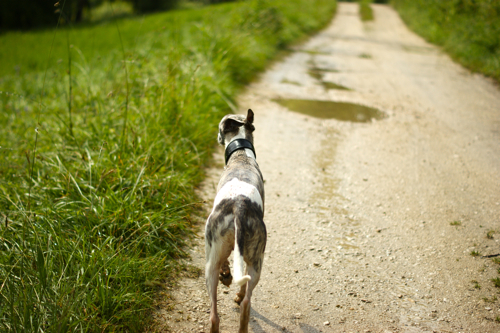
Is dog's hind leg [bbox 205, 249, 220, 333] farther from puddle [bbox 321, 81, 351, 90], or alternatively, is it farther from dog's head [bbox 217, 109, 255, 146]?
puddle [bbox 321, 81, 351, 90]

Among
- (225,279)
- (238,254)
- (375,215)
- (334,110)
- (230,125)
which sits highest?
(230,125)

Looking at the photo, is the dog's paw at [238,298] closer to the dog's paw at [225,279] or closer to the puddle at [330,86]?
the dog's paw at [225,279]

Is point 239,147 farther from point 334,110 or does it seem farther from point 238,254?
point 334,110

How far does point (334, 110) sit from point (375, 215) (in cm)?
319

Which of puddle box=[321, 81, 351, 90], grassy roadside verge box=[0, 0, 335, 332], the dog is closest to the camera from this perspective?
the dog

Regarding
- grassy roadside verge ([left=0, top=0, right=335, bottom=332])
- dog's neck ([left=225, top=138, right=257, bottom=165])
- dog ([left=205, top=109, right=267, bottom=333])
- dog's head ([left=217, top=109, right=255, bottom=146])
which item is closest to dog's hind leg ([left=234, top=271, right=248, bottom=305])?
dog ([left=205, top=109, right=267, bottom=333])

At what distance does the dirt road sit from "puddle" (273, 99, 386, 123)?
137 millimetres

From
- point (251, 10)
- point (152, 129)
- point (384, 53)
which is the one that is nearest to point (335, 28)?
point (384, 53)

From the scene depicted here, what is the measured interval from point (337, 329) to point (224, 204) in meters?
1.21

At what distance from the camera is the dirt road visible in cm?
275

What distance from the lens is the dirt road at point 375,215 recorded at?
275 cm

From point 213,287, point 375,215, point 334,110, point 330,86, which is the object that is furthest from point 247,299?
point 330,86

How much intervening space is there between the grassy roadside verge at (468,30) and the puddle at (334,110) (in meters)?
4.12

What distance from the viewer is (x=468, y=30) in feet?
37.6
